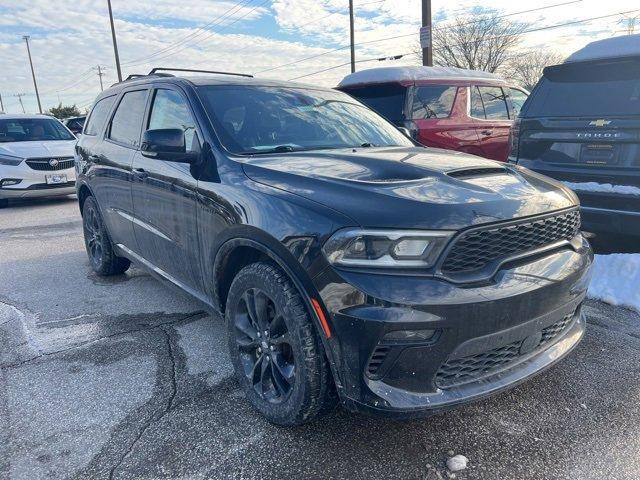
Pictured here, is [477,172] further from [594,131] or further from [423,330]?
[594,131]

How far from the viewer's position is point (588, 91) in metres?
4.33

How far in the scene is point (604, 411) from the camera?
2643 millimetres

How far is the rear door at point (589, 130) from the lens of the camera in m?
3.97

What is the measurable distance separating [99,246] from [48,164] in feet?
18.6

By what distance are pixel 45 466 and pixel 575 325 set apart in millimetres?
2727

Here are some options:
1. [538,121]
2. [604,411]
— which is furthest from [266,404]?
[538,121]

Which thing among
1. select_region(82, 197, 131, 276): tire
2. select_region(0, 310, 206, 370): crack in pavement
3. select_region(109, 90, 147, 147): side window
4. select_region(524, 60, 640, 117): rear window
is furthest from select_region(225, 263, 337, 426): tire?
select_region(524, 60, 640, 117): rear window

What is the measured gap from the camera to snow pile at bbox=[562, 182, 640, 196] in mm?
3936

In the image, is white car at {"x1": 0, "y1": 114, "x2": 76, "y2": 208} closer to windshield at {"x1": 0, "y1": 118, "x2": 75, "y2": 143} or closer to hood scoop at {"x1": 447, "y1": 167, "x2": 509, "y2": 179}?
windshield at {"x1": 0, "y1": 118, "x2": 75, "y2": 143}

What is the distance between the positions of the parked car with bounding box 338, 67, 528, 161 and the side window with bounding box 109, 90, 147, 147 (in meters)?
3.14

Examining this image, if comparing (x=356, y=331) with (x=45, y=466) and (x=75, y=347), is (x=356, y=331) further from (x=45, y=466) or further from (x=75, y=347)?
(x=75, y=347)

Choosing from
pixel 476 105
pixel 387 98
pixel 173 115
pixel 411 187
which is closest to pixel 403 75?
pixel 387 98

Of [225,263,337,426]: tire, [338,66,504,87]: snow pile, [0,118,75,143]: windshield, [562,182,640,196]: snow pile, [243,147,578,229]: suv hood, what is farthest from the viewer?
[0,118,75,143]: windshield

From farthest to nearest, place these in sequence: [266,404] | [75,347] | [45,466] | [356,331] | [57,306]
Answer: [57,306] → [75,347] → [266,404] → [45,466] → [356,331]
